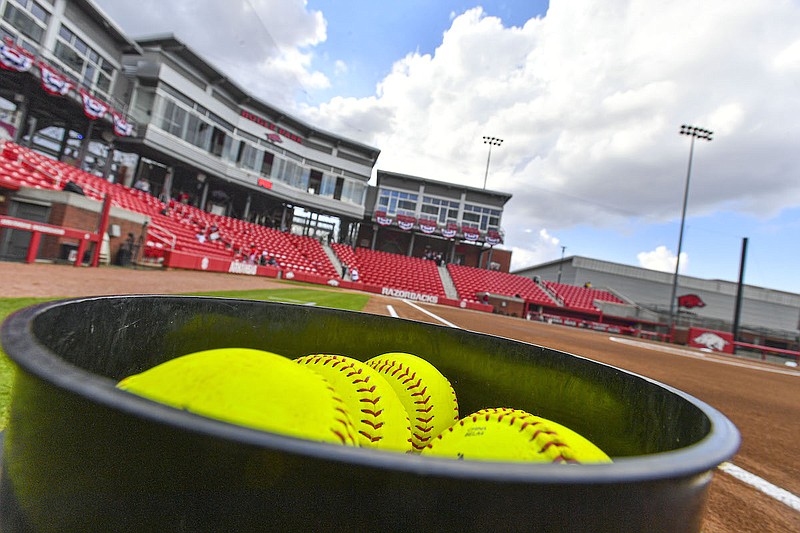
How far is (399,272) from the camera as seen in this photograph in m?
25.4

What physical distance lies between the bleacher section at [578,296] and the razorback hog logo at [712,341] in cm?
734

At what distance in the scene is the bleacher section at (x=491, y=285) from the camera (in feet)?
82.1

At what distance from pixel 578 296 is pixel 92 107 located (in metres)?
29.9

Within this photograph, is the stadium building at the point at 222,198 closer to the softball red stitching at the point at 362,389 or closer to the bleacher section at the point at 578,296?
the bleacher section at the point at 578,296

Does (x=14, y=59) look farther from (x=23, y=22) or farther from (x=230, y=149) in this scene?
(x=230, y=149)

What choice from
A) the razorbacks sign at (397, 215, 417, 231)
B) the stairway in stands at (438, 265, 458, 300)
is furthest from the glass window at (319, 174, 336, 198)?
the stairway in stands at (438, 265, 458, 300)

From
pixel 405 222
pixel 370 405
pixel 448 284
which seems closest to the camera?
pixel 370 405

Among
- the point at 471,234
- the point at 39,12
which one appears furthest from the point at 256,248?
the point at 471,234

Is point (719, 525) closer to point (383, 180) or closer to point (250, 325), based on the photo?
point (250, 325)

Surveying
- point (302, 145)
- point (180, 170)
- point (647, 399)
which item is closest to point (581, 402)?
point (647, 399)

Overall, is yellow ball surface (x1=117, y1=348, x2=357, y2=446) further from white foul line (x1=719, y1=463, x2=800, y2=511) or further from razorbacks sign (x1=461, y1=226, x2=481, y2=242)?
razorbacks sign (x1=461, y1=226, x2=481, y2=242)

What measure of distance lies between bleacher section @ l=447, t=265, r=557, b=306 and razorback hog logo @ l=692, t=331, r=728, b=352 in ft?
27.2

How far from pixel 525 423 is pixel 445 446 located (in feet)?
0.55

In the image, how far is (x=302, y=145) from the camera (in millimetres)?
27828
